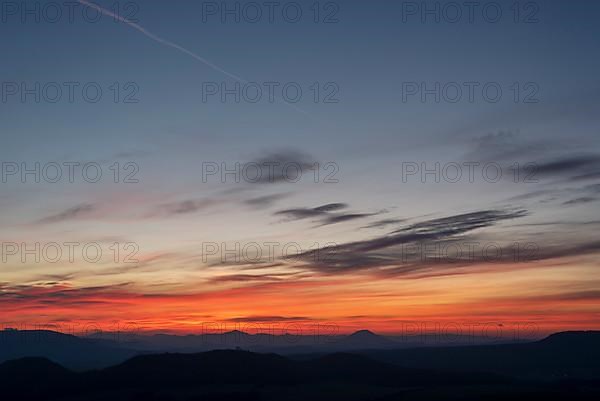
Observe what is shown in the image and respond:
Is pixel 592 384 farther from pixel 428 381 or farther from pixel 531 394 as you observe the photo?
pixel 531 394

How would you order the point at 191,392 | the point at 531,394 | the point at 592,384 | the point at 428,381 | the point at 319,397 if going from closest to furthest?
the point at 531,394 < the point at 319,397 < the point at 191,392 < the point at 428,381 < the point at 592,384

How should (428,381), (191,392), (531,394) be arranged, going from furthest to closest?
(428,381), (191,392), (531,394)

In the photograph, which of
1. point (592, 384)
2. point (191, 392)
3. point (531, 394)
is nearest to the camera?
point (531, 394)

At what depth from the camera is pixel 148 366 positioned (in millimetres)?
141250

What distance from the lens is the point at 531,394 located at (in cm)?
10412

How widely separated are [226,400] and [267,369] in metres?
32.6

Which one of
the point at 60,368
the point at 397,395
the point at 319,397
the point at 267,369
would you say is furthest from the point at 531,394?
the point at 60,368

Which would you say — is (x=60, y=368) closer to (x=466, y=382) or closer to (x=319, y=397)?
(x=319, y=397)

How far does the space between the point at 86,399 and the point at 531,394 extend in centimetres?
8141

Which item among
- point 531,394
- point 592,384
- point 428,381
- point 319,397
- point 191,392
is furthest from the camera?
point 592,384

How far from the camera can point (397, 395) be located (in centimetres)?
10888

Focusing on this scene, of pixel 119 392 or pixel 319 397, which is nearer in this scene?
pixel 319 397

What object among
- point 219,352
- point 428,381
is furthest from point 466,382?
point 219,352

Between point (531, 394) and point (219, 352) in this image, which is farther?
point (219, 352)
